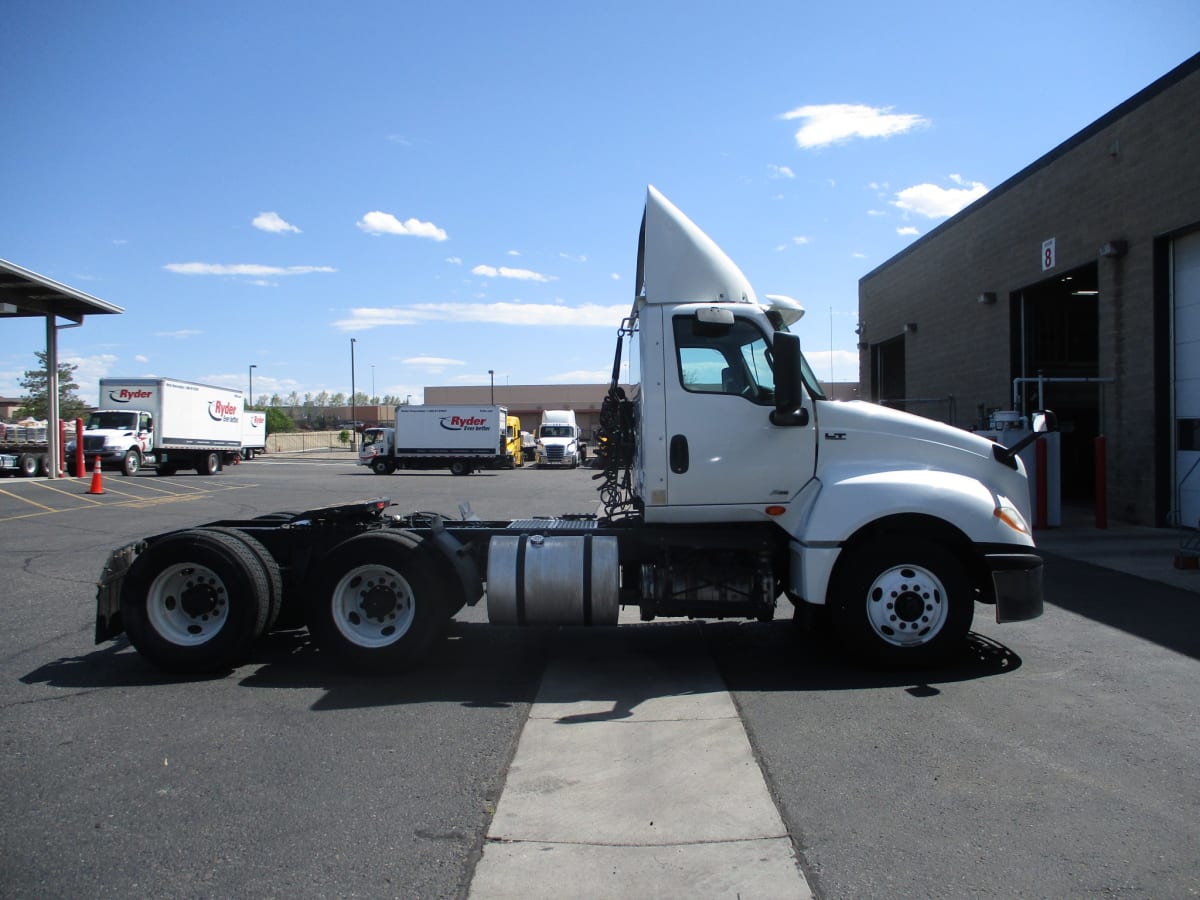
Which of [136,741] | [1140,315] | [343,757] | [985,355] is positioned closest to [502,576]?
[343,757]

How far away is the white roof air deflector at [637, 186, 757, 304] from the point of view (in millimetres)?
6500

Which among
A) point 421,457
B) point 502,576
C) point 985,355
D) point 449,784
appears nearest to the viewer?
point 449,784

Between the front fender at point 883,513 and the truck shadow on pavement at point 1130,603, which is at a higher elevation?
the front fender at point 883,513

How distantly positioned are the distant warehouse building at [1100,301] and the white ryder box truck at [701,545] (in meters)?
10.1

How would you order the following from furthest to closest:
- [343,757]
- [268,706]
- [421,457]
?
1. [421,457]
2. [268,706]
3. [343,757]

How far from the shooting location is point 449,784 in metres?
4.29

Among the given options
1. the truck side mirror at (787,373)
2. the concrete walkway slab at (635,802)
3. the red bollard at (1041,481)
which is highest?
the truck side mirror at (787,373)

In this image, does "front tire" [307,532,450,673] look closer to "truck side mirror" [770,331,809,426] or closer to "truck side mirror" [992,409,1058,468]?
"truck side mirror" [770,331,809,426]

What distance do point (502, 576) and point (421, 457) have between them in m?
34.6

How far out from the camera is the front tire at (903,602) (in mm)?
6043

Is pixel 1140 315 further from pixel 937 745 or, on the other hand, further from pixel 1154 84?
pixel 937 745

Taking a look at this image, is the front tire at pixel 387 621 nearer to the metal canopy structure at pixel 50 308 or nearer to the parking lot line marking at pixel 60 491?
the parking lot line marking at pixel 60 491

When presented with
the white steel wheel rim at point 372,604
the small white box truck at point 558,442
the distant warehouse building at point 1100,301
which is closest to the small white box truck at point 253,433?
the small white box truck at point 558,442

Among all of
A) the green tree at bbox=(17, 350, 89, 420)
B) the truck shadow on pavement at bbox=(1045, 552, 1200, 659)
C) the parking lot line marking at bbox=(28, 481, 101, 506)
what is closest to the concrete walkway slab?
the truck shadow on pavement at bbox=(1045, 552, 1200, 659)
